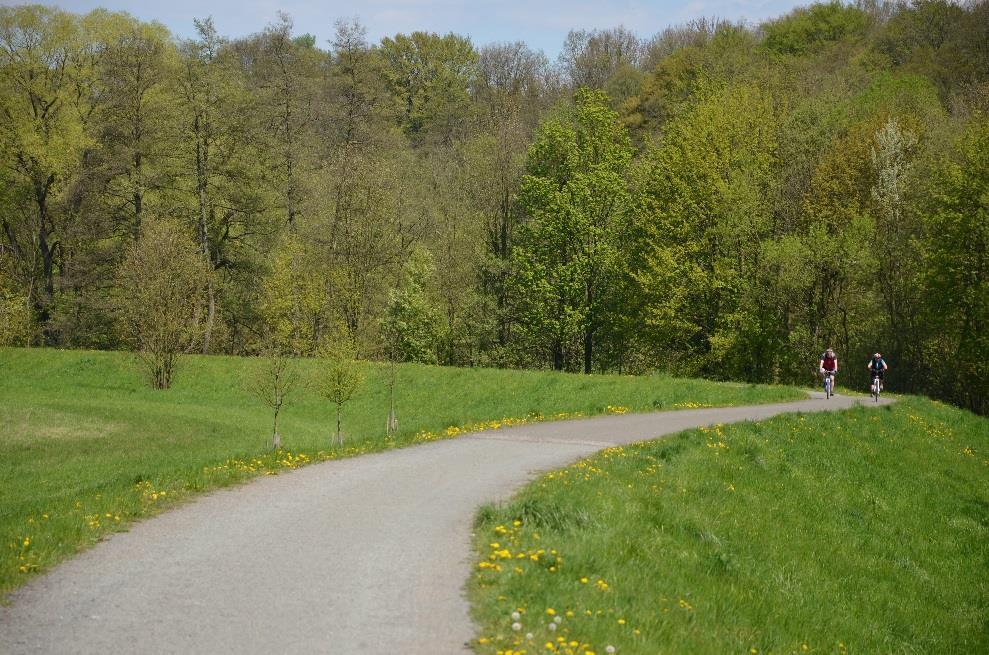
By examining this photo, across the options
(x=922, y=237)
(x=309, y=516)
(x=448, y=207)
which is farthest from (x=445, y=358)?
(x=309, y=516)

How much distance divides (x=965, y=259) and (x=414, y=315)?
30.5 meters

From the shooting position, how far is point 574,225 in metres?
44.7

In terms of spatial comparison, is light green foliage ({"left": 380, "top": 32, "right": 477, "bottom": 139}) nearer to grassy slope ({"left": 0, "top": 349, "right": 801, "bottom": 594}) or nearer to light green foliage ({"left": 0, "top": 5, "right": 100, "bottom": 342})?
light green foliage ({"left": 0, "top": 5, "right": 100, "bottom": 342})

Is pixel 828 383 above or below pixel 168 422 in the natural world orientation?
above

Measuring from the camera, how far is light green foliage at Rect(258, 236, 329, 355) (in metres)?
Answer: 45.2

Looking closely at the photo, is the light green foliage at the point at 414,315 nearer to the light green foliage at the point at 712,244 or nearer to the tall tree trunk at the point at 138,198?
the light green foliage at the point at 712,244

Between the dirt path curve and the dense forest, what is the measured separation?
87.7 ft

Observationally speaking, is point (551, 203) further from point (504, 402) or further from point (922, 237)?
point (922, 237)

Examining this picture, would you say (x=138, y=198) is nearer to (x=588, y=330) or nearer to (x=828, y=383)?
(x=588, y=330)

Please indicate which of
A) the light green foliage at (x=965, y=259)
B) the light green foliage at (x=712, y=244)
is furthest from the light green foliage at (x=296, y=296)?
the light green foliage at (x=965, y=259)

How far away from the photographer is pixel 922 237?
42.7m

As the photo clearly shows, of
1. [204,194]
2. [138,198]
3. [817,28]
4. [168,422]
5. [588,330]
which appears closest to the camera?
[168,422]

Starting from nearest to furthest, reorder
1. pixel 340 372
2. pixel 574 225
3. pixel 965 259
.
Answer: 1. pixel 340 372
2. pixel 965 259
3. pixel 574 225

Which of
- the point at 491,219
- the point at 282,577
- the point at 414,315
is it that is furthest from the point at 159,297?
the point at 282,577
